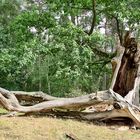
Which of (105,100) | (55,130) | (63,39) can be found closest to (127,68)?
(105,100)

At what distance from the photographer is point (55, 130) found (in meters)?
7.93

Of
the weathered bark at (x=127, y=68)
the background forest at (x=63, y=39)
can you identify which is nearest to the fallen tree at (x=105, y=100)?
the weathered bark at (x=127, y=68)

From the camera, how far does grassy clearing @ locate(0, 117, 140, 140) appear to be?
24.2 feet

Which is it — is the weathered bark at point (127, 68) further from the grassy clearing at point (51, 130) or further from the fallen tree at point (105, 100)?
the grassy clearing at point (51, 130)

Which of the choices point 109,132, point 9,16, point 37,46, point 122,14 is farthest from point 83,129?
point 9,16

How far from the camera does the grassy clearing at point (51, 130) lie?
739 centimetres

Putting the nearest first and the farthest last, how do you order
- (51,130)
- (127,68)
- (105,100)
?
1. (51,130)
2. (105,100)
3. (127,68)

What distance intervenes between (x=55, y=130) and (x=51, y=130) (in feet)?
0.27

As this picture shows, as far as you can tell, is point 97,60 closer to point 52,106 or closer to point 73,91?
point 52,106

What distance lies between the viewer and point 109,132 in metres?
8.51

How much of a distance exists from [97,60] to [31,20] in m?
2.65

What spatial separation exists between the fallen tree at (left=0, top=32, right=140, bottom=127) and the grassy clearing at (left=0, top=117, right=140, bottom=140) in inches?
17.0

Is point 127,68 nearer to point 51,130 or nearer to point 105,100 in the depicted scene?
point 105,100

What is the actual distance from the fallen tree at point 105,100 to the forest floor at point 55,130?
356 millimetres
